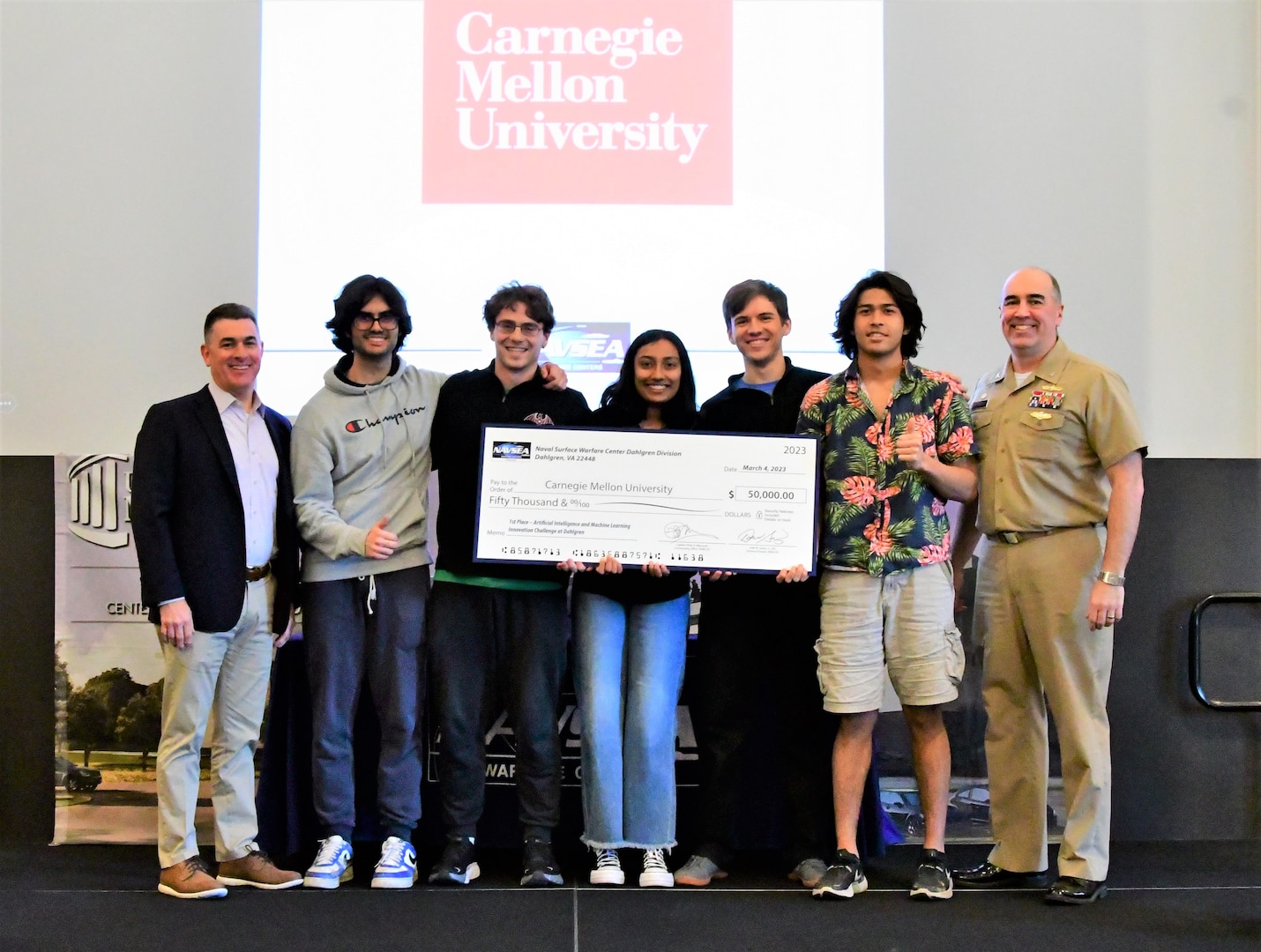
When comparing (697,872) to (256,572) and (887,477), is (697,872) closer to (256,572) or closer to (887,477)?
(887,477)

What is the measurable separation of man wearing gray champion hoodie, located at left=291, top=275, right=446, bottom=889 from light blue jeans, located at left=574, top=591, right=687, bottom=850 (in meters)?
0.48

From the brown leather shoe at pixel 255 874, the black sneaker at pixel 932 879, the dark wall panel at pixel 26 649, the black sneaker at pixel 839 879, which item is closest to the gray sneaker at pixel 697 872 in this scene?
the black sneaker at pixel 839 879

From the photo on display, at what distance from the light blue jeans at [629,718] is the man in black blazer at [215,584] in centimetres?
86

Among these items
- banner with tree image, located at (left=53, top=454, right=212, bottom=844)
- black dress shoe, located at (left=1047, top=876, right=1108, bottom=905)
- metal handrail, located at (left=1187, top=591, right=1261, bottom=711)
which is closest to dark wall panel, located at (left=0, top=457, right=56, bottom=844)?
banner with tree image, located at (left=53, top=454, right=212, bottom=844)

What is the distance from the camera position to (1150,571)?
12.6 ft

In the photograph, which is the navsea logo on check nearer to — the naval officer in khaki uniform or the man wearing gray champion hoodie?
the man wearing gray champion hoodie

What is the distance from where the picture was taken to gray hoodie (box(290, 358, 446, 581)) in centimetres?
293

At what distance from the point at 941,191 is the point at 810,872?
8.00 feet

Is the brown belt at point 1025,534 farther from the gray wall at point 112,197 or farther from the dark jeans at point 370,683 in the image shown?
the gray wall at point 112,197

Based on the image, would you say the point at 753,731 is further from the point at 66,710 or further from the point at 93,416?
the point at 93,416

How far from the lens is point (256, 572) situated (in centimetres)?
292

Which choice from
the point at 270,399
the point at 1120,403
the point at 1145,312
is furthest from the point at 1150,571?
the point at 270,399

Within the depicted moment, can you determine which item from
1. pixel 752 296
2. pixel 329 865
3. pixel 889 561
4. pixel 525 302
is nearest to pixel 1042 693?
pixel 889 561

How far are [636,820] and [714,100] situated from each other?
2486 millimetres
